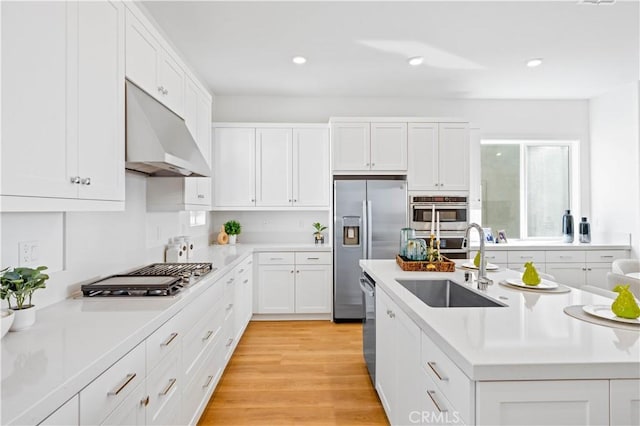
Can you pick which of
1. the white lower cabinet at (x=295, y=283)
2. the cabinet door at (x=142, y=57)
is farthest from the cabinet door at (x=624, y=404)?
the white lower cabinet at (x=295, y=283)

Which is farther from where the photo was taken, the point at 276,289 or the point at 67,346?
the point at 276,289

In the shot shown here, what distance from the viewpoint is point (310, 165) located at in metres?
4.45

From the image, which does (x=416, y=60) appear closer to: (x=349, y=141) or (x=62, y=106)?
(x=349, y=141)

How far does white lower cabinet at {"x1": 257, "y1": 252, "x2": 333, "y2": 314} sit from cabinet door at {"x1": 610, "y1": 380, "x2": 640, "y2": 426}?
3.34m

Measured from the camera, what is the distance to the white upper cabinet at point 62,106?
106cm

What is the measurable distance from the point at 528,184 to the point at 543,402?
189 inches

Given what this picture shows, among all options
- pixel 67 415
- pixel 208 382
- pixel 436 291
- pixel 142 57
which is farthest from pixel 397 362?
pixel 142 57

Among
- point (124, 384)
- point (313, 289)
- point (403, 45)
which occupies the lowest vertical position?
point (313, 289)

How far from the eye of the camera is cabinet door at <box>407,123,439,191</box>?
4324 mm

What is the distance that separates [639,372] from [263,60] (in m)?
3.56

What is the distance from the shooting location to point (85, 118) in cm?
143

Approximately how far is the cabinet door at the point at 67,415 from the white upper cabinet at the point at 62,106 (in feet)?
1.95

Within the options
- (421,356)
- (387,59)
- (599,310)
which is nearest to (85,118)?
(421,356)

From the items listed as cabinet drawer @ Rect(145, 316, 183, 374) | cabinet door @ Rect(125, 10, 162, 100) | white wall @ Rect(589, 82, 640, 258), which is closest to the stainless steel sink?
cabinet drawer @ Rect(145, 316, 183, 374)
